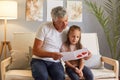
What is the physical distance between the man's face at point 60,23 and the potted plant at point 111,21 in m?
1.19

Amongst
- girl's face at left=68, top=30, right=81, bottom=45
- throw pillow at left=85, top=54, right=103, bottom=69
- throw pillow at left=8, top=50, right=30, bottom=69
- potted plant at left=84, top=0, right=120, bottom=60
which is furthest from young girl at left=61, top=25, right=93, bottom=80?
potted plant at left=84, top=0, right=120, bottom=60

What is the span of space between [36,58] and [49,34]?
0.31 m

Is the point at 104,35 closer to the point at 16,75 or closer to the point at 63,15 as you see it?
the point at 63,15

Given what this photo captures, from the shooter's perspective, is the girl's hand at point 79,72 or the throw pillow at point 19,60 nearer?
the girl's hand at point 79,72

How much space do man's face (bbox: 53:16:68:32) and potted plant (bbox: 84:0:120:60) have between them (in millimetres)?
1193

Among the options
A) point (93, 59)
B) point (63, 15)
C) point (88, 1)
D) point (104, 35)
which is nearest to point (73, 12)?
point (88, 1)

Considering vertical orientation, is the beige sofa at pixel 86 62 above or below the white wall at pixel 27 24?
below

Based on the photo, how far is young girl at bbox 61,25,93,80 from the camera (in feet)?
9.12

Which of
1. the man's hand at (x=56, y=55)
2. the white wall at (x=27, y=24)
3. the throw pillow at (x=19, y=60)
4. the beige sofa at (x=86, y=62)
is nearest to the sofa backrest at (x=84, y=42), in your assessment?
the beige sofa at (x=86, y=62)

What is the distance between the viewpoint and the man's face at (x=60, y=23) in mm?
2727

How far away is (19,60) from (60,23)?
78 cm

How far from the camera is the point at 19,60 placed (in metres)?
3.11

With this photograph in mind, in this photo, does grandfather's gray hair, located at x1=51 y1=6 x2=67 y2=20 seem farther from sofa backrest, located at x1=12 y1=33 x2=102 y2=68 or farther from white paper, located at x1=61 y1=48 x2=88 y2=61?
sofa backrest, located at x1=12 y1=33 x2=102 y2=68

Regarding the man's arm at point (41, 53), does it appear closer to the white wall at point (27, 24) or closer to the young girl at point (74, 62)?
the young girl at point (74, 62)
